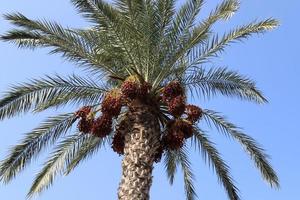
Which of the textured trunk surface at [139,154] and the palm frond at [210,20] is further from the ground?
the palm frond at [210,20]

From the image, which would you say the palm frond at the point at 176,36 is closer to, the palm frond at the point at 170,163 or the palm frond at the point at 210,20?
the palm frond at the point at 210,20

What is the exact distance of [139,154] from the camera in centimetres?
1275

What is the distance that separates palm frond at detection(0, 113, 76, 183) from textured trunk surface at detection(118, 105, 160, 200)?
1924 mm

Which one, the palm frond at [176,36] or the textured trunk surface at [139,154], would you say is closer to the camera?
the textured trunk surface at [139,154]

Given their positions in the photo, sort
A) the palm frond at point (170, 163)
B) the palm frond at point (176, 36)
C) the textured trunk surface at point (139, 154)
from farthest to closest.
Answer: the palm frond at point (170, 163) < the palm frond at point (176, 36) < the textured trunk surface at point (139, 154)

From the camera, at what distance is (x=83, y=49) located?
14.2 metres

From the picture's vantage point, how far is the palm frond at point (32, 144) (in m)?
14.3

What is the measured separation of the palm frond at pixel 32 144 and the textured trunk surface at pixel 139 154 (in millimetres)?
1924

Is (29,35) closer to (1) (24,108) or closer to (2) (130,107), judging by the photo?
(1) (24,108)

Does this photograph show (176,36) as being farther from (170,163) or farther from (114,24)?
(170,163)

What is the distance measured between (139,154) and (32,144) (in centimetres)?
313

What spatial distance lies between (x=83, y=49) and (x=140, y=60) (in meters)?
1.41

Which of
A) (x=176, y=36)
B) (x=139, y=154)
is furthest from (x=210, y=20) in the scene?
(x=139, y=154)

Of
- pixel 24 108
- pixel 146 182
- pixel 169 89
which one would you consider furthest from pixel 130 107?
pixel 24 108
